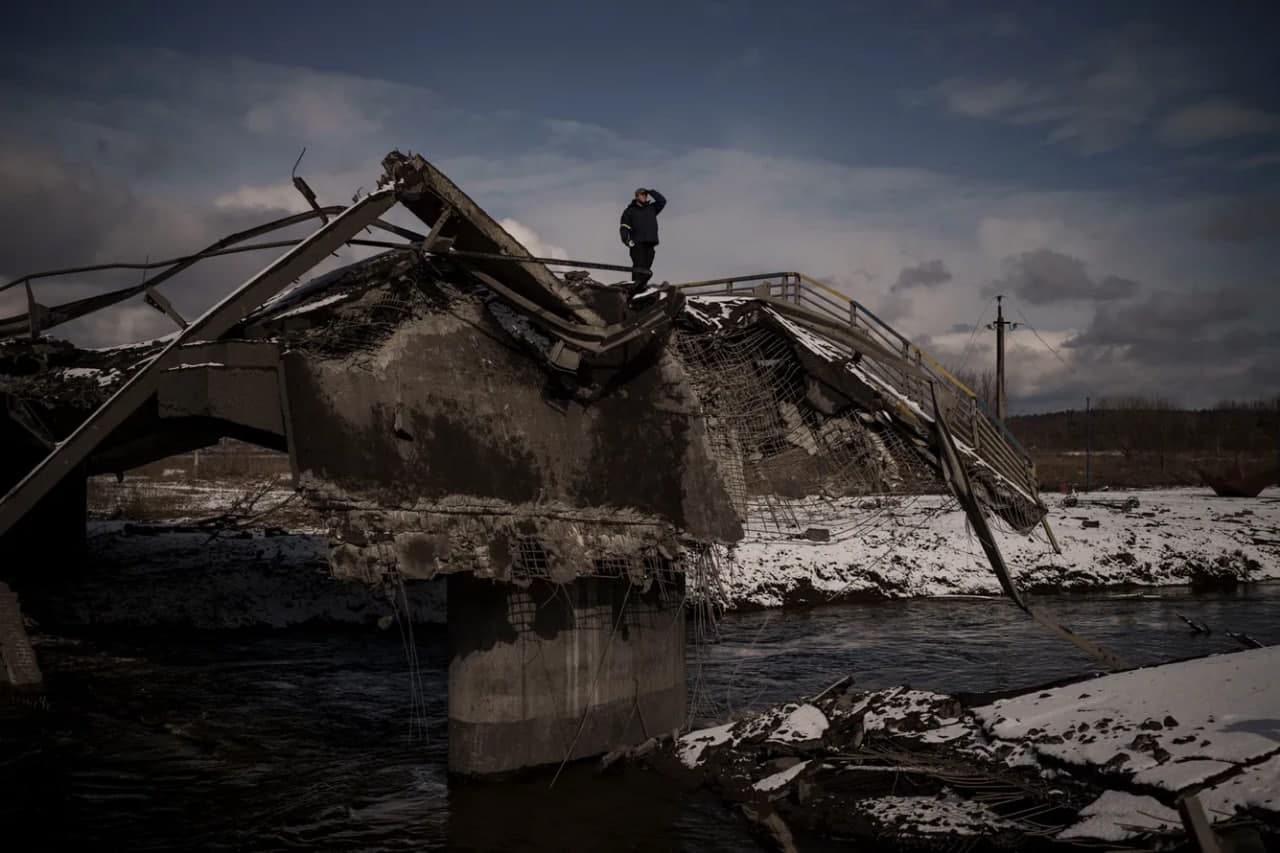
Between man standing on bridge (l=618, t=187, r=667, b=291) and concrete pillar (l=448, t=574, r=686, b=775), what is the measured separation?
3.70 meters

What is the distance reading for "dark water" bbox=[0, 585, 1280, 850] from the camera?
956 centimetres

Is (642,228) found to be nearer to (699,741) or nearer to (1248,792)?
(699,741)

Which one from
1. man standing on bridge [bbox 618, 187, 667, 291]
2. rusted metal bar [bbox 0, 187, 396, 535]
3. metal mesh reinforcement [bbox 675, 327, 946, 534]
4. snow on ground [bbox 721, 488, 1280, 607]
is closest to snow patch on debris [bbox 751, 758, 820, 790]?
metal mesh reinforcement [bbox 675, 327, 946, 534]

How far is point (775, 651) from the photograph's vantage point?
17047 mm

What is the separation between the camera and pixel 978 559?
24391 mm

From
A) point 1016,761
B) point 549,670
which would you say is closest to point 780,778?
point 1016,761

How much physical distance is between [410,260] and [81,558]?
14148 millimetres

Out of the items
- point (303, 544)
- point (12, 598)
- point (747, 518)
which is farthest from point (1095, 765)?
point (303, 544)

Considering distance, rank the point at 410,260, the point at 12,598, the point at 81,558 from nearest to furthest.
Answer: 1. the point at 410,260
2. the point at 12,598
3. the point at 81,558

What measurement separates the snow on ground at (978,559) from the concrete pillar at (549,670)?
983cm

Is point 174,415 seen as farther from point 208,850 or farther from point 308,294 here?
point 208,850

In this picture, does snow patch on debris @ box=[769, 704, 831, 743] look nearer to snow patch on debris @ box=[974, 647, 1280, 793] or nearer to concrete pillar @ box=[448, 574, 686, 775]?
snow patch on debris @ box=[974, 647, 1280, 793]

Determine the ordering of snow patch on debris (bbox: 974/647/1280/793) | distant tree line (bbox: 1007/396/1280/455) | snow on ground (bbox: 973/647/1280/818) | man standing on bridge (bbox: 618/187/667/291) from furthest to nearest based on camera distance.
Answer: distant tree line (bbox: 1007/396/1280/455) < man standing on bridge (bbox: 618/187/667/291) < snow patch on debris (bbox: 974/647/1280/793) < snow on ground (bbox: 973/647/1280/818)

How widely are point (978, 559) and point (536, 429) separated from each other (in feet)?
54.5
